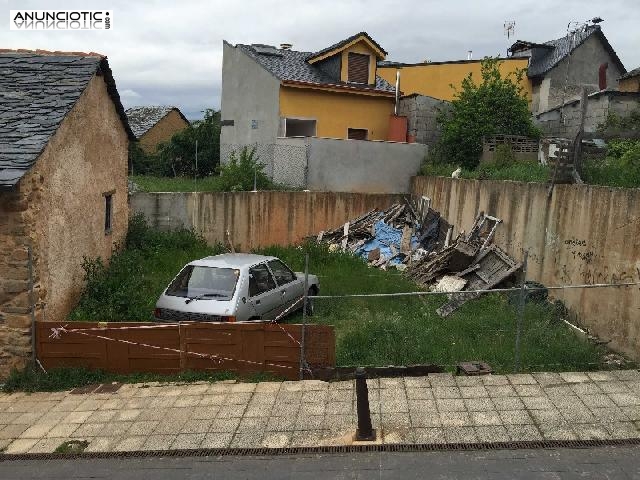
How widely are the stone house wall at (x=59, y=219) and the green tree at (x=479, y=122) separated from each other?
10672mm

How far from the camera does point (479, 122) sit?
19.0 meters

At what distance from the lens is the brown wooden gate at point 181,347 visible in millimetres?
8430

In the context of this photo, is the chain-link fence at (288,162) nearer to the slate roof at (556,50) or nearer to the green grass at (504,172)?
the green grass at (504,172)

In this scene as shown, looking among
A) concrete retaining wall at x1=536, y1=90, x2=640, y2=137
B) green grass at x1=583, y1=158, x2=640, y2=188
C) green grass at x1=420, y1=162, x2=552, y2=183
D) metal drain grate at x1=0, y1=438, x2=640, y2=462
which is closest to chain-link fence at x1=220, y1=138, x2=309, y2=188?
green grass at x1=420, y1=162, x2=552, y2=183

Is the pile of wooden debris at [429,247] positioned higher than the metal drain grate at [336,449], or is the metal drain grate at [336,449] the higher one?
the pile of wooden debris at [429,247]

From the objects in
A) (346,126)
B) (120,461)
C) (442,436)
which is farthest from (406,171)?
(120,461)

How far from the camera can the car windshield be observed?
9.66 m

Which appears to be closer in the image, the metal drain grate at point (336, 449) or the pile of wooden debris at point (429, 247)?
the metal drain grate at point (336, 449)

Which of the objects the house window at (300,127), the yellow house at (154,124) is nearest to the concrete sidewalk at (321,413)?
the house window at (300,127)

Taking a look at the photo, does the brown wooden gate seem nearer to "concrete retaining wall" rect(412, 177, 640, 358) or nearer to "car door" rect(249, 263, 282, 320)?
"car door" rect(249, 263, 282, 320)

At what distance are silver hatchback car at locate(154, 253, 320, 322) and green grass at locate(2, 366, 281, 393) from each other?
39.3 inches

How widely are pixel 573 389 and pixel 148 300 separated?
7438 mm

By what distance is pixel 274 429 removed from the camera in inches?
278

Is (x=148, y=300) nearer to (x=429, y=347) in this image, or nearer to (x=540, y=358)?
(x=429, y=347)
